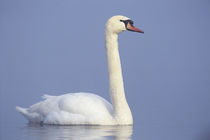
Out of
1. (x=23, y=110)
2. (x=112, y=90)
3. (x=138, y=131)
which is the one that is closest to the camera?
(x=138, y=131)

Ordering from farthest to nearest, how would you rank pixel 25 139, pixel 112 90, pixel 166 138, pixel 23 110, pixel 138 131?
pixel 23 110 → pixel 112 90 → pixel 138 131 → pixel 166 138 → pixel 25 139

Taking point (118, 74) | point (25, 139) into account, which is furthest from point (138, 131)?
point (25, 139)

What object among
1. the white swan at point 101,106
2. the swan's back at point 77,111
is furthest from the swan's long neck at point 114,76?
the swan's back at point 77,111

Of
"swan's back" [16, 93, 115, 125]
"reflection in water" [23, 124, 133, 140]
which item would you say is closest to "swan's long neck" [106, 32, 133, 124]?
"swan's back" [16, 93, 115, 125]

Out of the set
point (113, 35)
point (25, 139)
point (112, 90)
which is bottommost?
point (25, 139)

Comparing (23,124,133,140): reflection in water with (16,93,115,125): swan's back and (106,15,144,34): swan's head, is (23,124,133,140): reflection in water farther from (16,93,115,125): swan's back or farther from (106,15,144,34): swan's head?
(106,15,144,34): swan's head

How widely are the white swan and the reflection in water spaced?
7.4 inches

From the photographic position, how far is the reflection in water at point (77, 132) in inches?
271

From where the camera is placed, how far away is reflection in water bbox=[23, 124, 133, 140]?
6895mm

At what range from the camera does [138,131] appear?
796 cm

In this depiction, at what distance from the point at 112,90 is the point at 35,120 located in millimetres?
1342

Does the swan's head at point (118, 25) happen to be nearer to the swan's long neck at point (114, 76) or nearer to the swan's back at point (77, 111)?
the swan's long neck at point (114, 76)

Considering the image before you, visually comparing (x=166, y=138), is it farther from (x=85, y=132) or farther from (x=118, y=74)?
(x=118, y=74)

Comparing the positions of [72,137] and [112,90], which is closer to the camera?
[72,137]
